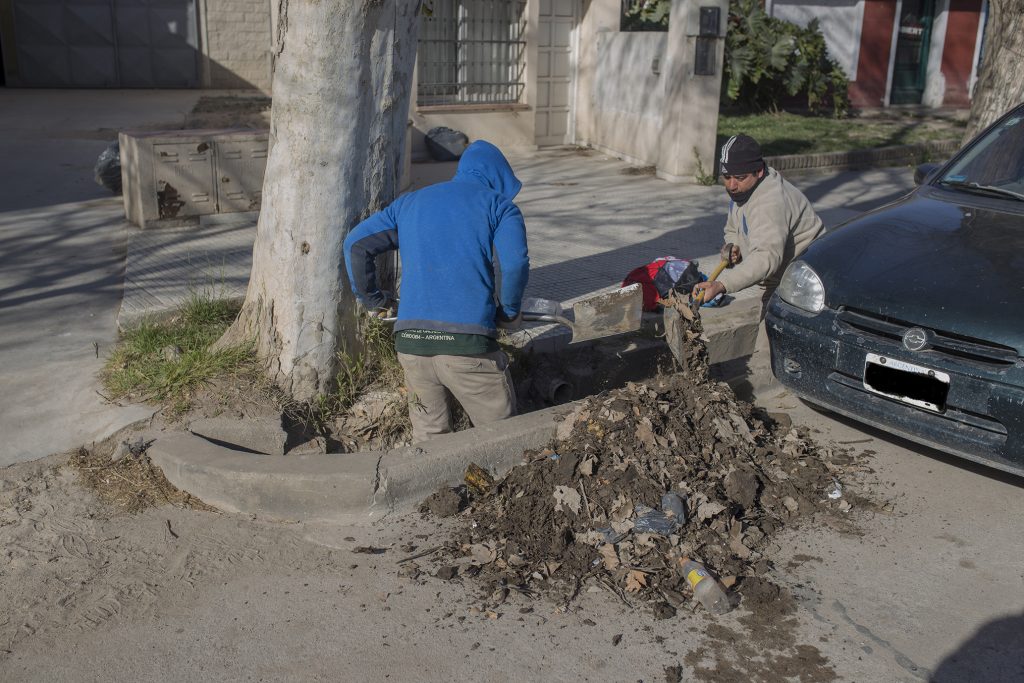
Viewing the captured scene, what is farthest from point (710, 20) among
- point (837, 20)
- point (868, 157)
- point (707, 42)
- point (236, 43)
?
point (236, 43)

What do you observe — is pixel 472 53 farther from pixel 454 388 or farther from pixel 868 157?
pixel 454 388

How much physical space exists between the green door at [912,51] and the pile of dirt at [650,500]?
18499 mm

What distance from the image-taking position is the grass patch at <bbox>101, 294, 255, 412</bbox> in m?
4.95

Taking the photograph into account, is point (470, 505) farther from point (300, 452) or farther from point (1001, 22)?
point (1001, 22)

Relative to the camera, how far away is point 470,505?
14.2 ft

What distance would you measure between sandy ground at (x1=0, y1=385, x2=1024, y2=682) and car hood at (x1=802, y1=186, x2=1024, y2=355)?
0.89 metres

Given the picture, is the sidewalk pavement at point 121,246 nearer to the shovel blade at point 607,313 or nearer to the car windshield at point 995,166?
the shovel blade at point 607,313

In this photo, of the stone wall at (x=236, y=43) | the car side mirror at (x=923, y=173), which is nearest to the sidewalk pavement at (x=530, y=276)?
the car side mirror at (x=923, y=173)

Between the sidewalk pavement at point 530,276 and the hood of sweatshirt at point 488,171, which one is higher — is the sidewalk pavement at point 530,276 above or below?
below

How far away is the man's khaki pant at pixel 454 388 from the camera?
4.50 meters

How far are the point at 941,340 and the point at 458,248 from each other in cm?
216

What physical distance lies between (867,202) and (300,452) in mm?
8337

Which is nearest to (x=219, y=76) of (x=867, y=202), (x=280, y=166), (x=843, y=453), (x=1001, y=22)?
(x=867, y=202)

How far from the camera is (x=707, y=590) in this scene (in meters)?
3.62
